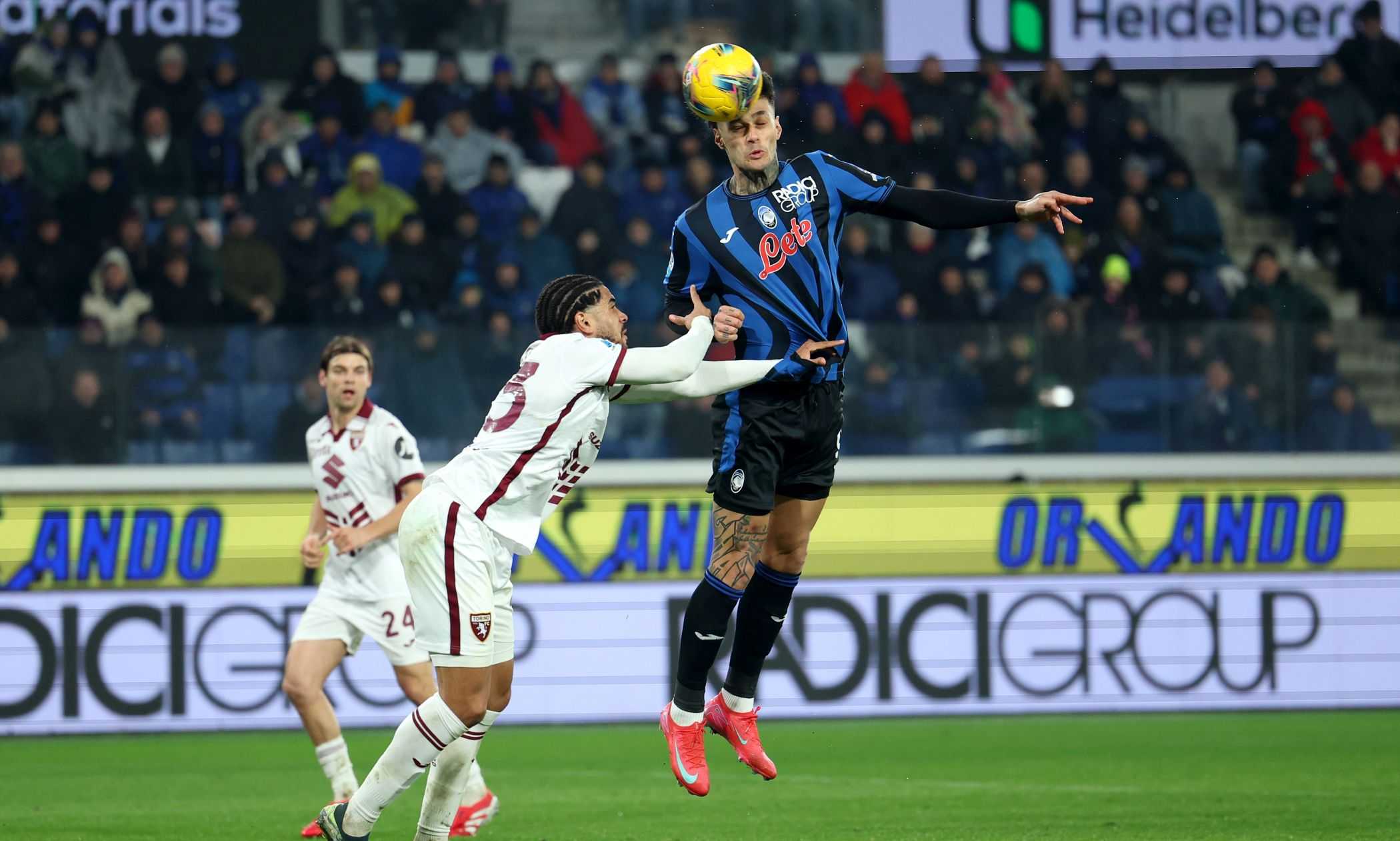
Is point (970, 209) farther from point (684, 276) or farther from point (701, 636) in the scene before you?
point (701, 636)

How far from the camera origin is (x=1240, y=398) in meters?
12.5

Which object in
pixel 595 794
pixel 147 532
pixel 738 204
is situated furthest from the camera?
pixel 147 532

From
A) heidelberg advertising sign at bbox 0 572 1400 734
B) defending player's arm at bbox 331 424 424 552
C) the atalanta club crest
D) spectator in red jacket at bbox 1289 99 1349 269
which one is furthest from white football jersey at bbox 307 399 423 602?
spectator in red jacket at bbox 1289 99 1349 269

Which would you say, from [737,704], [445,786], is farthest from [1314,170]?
[445,786]

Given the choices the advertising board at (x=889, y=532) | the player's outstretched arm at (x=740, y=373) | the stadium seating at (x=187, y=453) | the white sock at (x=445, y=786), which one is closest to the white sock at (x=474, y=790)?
the white sock at (x=445, y=786)

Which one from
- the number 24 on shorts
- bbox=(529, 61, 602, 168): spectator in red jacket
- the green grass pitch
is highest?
bbox=(529, 61, 602, 168): spectator in red jacket

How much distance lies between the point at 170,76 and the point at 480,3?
255 cm

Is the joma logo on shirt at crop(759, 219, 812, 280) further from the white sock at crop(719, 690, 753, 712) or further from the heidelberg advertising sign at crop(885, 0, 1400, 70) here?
the heidelberg advertising sign at crop(885, 0, 1400, 70)

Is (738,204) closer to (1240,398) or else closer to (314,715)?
(314,715)

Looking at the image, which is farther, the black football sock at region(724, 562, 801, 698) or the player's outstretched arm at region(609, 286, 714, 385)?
the black football sock at region(724, 562, 801, 698)

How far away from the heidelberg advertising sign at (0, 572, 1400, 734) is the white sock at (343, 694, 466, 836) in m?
5.43

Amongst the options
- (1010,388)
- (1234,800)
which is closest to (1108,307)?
(1010,388)

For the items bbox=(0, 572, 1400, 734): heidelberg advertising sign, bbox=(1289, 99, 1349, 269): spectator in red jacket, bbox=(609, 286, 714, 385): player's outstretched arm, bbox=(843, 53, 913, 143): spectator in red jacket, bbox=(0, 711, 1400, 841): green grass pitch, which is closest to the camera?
bbox=(609, 286, 714, 385): player's outstretched arm

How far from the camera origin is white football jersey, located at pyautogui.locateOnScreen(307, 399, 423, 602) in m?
8.48
